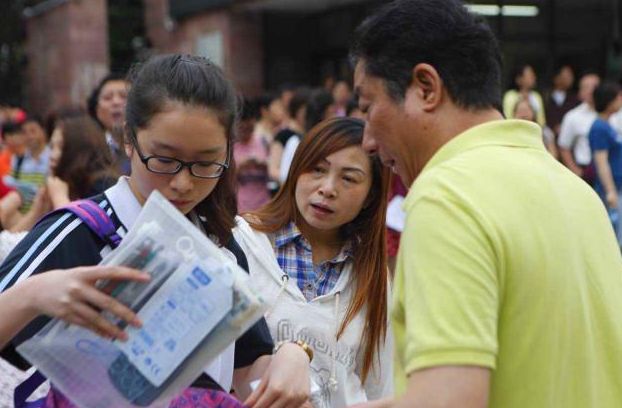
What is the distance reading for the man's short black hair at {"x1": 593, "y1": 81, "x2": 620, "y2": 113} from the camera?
34.0 feet

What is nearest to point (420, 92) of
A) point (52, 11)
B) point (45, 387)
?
point (45, 387)

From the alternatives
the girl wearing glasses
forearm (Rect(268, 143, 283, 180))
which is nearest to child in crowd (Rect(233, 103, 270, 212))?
forearm (Rect(268, 143, 283, 180))

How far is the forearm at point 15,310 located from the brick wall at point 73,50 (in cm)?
1617

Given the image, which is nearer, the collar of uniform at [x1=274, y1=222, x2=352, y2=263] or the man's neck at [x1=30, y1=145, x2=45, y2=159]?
the collar of uniform at [x1=274, y1=222, x2=352, y2=263]

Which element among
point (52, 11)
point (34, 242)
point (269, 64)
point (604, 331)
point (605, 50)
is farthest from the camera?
point (52, 11)

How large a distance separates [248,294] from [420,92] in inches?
22.4

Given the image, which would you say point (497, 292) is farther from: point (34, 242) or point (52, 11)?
point (52, 11)

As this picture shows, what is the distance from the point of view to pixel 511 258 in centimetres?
Result: 191

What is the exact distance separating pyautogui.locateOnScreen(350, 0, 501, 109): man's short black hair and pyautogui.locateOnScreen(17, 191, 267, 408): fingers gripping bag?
21.4 inches

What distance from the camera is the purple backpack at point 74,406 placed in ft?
7.18

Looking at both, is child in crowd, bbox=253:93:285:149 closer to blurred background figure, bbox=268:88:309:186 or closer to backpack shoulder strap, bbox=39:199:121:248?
blurred background figure, bbox=268:88:309:186

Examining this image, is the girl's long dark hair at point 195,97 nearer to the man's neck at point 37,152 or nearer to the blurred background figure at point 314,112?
the blurred background figure at point 314,112

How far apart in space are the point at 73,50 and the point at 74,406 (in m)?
17.4

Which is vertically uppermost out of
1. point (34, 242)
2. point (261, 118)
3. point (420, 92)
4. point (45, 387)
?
point (420, 92)
